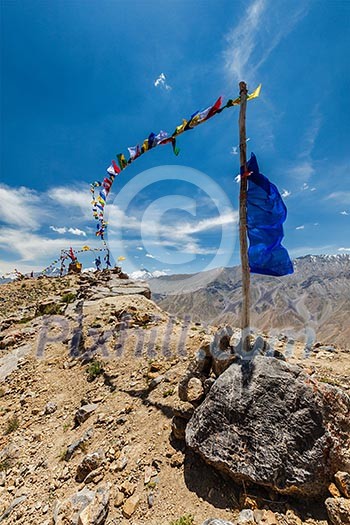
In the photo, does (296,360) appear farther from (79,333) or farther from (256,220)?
(79,333)

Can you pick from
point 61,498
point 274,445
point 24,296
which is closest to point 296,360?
point 274,445

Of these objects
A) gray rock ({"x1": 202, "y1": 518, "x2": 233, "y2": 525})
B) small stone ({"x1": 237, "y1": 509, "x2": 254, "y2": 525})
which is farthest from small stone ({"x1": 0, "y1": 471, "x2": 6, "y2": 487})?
small stone ({"x1": 237, "y1": 509, "x2": 254, "y2": 525})

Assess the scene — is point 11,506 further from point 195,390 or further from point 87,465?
point 195,390

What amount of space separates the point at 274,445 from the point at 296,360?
23.0ft

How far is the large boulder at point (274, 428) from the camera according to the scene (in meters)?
4.12

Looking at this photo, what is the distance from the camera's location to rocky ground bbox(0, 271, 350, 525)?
432 centimetres

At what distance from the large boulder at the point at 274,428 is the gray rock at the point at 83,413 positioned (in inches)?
144

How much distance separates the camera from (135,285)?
24.1 m

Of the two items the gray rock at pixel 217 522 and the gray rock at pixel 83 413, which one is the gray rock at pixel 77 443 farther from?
the gray rock at pixel 217 522

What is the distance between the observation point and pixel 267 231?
602 centimetres

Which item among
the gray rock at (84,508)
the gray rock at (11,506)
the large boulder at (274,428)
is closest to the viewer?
the large boulder at (274,428)

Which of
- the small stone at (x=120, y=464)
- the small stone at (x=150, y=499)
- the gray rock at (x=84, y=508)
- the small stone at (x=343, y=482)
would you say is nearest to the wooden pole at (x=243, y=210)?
the small stone at (x=343, y=482)

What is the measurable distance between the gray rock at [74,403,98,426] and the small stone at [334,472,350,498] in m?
6.09

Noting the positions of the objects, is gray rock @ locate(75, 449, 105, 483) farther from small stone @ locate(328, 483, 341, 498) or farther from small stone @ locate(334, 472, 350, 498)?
small stone @ locate(334, 472, 350, 498)
